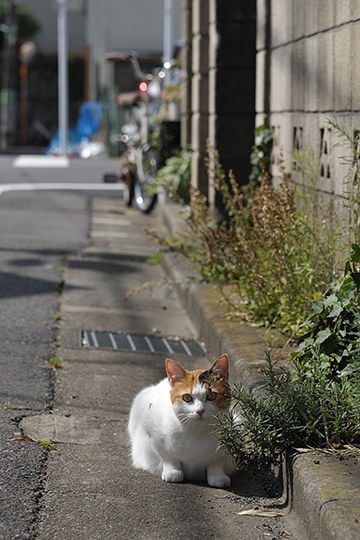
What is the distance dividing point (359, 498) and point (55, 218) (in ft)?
31.1

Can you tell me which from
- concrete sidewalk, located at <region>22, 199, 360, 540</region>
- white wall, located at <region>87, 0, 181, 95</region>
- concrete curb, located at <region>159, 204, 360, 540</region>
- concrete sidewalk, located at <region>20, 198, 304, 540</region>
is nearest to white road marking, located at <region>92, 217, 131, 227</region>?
concrete sidewalk, located at <region>20, 198, 304, 540</region>

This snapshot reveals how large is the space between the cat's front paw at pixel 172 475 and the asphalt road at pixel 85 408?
26 millimetres

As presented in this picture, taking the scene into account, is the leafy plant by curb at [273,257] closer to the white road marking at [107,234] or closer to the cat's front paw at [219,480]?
the cat's front paw at [219,480]

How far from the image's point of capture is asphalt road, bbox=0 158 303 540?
4.05 meters

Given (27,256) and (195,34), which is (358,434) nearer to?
(27,256)

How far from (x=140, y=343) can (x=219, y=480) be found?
2.65 meters

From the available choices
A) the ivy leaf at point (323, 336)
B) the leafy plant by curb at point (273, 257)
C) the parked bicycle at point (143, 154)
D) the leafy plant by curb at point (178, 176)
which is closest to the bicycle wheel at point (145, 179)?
the parked bicycle at point (143, 154)

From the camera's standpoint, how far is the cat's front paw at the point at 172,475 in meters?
4.48

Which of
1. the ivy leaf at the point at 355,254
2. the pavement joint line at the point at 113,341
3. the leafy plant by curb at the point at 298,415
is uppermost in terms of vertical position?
the ivy leaf at the point at 355,254

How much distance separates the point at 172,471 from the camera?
14.7ft

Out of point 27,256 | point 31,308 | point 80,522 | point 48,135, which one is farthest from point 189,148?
point 48,135

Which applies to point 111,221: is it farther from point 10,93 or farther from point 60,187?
point 10,93

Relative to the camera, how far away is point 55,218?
1286 centimetres

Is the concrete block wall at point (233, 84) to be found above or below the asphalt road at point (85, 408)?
above
